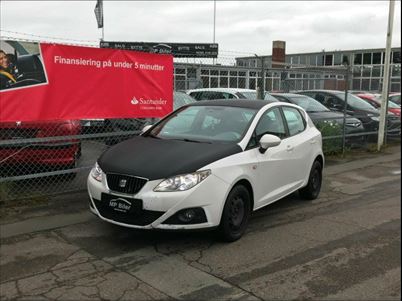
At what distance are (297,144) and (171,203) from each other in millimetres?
2608

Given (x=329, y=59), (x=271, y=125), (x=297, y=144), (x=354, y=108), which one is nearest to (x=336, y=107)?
(x=354, y=108)

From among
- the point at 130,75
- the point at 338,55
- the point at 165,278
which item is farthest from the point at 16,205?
the point at 338,55

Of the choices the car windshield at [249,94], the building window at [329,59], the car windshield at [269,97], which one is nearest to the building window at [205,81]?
the car windshield at [249,94]

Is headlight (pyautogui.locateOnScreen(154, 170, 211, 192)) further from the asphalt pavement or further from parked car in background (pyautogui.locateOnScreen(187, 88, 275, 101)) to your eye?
parked car in background (pyautogui.locateOnScreen(187, 88, 275, 101))

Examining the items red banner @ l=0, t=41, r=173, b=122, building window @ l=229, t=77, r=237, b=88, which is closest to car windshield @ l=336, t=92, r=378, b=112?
building window @ l=229, t=77, r=237, b=88

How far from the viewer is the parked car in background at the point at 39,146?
6.46 metres

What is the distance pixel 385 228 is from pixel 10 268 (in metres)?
4.41

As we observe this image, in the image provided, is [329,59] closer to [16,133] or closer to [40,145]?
[40,145]

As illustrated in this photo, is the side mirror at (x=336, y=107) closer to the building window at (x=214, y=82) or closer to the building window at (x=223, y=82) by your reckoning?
the building window at (x=223, y=82)

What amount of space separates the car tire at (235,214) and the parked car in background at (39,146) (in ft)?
9.76

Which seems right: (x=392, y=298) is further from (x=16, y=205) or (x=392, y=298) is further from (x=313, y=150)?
(x=16, y=205)

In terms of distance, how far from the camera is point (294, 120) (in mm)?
6988

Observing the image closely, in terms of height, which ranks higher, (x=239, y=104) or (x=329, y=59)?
(x=329, y=59)

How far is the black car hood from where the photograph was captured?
4887 mm
